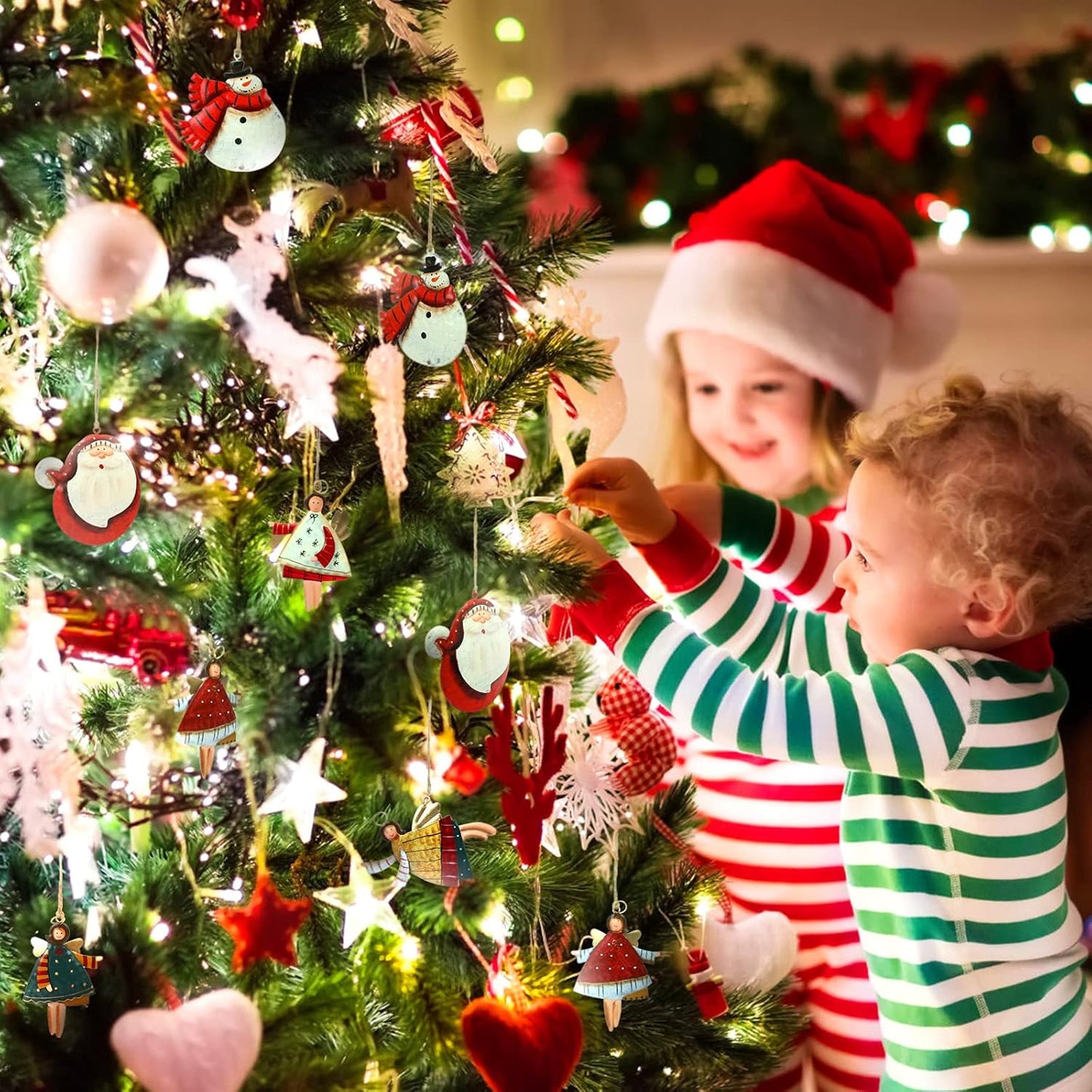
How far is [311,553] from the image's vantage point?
0.70 m

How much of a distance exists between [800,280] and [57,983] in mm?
1043

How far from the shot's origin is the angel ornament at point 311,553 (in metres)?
0.70

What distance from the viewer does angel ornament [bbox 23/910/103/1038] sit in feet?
2.14

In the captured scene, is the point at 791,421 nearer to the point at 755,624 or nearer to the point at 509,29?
the point at 755,624

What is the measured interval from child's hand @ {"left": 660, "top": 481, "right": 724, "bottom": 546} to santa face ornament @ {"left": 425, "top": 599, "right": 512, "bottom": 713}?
0.41 meters

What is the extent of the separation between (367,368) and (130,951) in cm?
37

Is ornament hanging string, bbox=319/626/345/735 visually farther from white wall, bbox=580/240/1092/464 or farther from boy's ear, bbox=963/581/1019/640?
white wall, bbox=580/240/1092/464

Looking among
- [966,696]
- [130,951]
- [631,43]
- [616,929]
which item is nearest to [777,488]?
[966,696]

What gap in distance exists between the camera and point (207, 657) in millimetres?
744

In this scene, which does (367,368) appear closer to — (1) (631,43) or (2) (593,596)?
(2) (593,596)

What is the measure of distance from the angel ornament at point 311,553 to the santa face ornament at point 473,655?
0.27ft

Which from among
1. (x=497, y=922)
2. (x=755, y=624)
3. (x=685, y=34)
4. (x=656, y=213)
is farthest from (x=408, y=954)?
(x=685, y=34)

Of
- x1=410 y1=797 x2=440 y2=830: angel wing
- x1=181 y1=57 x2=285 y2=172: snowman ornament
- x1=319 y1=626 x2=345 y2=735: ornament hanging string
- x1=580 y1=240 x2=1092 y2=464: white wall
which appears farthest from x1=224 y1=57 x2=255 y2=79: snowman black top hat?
x1=580 y1=240 x2=1092 y2=464: white wall

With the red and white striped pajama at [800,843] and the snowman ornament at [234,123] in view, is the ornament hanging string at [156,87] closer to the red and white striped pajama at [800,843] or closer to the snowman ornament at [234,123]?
the snowman ornament at [234,123]
